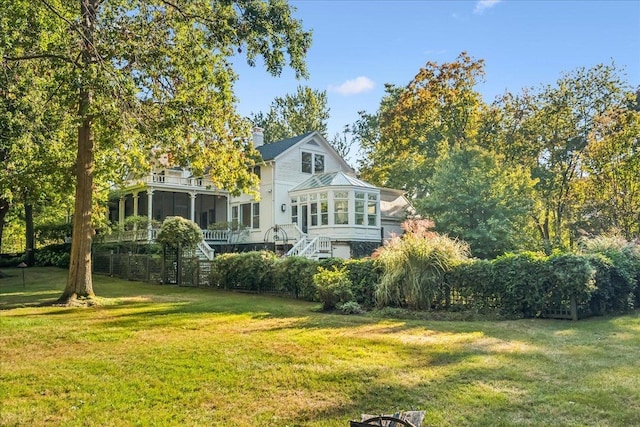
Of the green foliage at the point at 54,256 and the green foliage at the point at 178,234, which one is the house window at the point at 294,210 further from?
the green foliage at the point at 54,256

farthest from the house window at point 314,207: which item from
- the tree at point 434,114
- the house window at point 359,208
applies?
the tree at point 434,114

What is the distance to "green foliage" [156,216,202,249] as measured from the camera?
17.9 meters

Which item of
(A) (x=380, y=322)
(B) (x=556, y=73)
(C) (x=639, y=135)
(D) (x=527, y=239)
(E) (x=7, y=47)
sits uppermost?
(B) (x=556, y=73)

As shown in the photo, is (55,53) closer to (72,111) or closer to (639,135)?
(72,111)

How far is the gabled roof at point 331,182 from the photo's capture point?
961 inches

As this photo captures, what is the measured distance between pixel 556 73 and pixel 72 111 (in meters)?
24.5

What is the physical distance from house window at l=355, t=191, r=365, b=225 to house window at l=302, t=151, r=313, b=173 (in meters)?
4.57

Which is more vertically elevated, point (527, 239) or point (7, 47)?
point (7, 47)

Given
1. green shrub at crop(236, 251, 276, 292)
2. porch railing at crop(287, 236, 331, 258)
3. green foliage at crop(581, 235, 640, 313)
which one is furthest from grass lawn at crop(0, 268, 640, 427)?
porch railing at crop(287, 236, 331, 258)

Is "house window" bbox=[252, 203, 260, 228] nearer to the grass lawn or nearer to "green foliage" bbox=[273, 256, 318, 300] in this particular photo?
"green foliage" bbox=[273, 256, 318, 300]

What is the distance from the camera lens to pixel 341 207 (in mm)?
24234

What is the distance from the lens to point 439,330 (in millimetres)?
8266

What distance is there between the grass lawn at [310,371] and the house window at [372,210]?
1570cm

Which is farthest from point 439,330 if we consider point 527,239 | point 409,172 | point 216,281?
point 409,172
